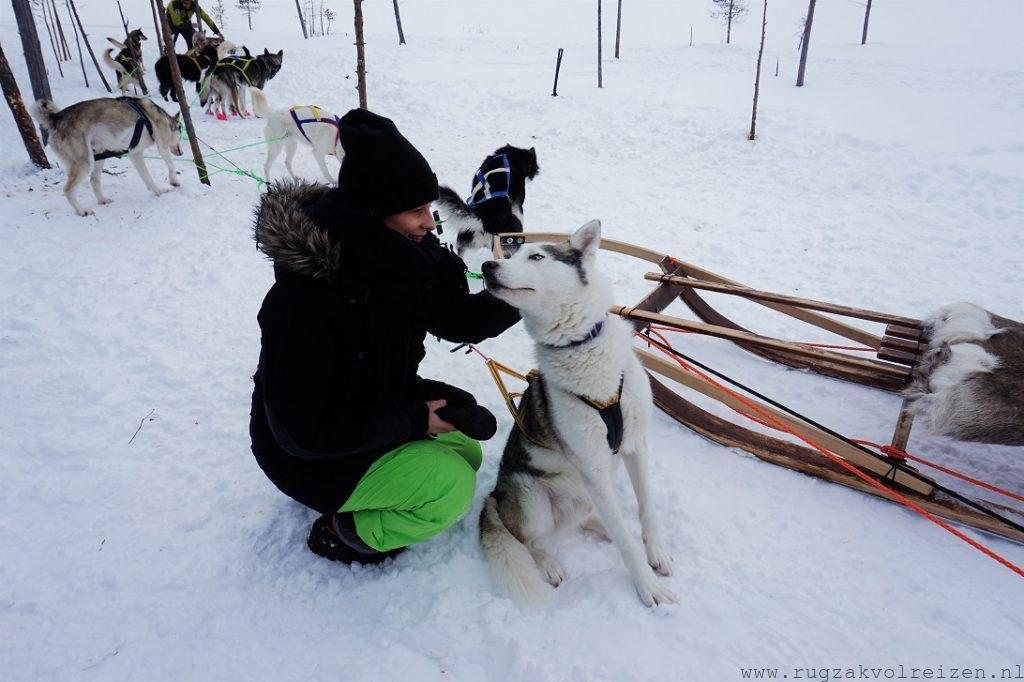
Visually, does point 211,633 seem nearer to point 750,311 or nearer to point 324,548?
point 324,548

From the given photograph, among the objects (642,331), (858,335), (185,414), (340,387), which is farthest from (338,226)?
(858,335)

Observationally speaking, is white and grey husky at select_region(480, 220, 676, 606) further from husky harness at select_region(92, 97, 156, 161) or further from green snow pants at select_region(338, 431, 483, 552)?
husky harness at select_region(92, 97, 156, 161)

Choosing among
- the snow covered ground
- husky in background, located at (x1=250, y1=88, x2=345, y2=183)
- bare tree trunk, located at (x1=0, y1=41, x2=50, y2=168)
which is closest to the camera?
the snow covered ground

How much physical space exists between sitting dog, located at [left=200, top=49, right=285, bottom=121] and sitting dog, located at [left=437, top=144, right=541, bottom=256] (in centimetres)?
914

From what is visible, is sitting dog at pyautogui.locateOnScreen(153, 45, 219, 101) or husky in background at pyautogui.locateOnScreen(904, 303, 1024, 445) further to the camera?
sitting dog at pyautogui.locateOnScreen(153, 45, 219, 101)

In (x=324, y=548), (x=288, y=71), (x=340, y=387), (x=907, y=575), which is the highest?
(x=288, y=71)

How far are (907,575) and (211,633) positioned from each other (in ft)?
9.93

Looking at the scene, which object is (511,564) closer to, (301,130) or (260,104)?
(301,130)

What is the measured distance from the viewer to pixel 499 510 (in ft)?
7.75

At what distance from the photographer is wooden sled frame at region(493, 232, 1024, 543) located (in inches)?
94.6

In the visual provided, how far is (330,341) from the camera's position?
1812mm

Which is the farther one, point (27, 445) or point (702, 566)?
point (27, 445)

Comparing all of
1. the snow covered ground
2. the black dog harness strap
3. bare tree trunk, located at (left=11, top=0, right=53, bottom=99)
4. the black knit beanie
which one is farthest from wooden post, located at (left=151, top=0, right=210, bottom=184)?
the black dog harness strap

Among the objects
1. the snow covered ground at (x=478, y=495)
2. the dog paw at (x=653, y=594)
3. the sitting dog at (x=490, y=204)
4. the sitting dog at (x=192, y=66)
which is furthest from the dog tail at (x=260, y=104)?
the dog paw at (x=653, y=594)
